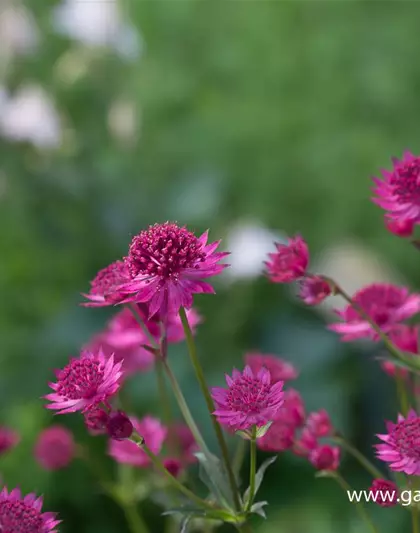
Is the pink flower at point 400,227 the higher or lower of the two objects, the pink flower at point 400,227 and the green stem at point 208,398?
the higher

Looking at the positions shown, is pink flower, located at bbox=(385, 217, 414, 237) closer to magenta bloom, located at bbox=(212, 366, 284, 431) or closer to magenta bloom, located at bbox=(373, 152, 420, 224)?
magenta bloom, located at bbox=(373, 152, 420, 224)

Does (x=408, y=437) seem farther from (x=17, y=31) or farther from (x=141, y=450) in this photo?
(x=17, y=31)

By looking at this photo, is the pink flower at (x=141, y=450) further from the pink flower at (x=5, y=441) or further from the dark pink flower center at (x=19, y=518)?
the dark pink flower center at (x=19, y=518)

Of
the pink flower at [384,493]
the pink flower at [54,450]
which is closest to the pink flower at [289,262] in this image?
the pink flower at [384,493]

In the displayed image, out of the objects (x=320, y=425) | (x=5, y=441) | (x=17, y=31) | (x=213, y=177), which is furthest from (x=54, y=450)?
(x=17, y=31)

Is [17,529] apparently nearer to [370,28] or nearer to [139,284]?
[139,284]

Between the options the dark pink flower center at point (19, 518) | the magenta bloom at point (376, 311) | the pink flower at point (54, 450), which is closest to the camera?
the dark pink flower center at point (19, 518)

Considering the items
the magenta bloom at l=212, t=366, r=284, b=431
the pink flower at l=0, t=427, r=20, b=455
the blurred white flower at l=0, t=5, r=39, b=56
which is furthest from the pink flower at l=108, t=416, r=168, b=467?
the blurred white flower at l=0, t=5, r=39, b=56
